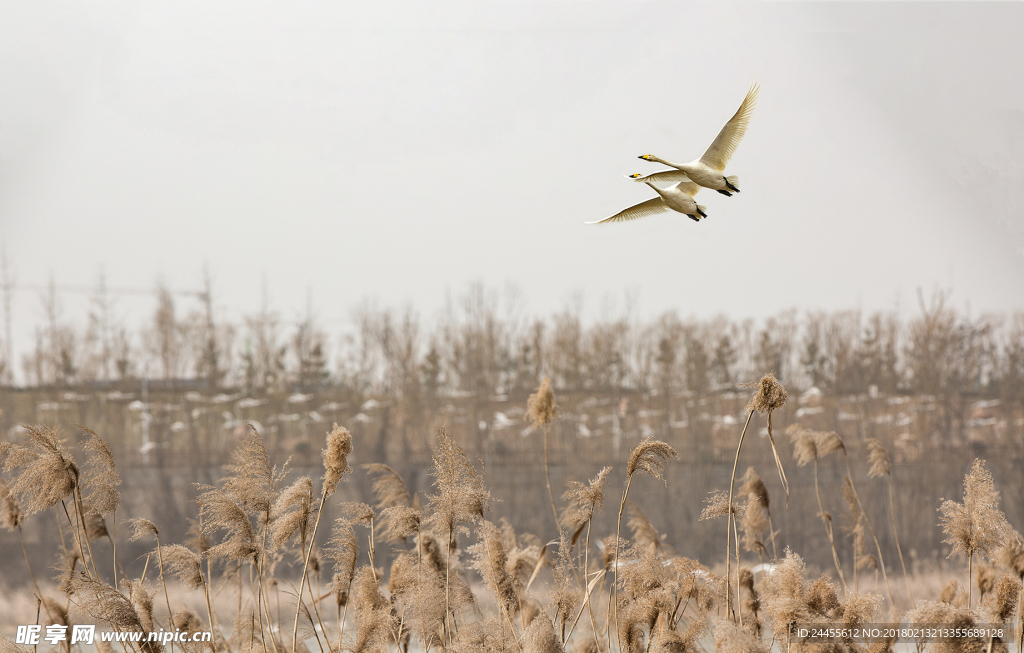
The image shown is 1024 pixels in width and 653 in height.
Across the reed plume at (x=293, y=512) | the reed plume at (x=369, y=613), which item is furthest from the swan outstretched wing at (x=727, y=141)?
the reed plume at (x=369, y=613)

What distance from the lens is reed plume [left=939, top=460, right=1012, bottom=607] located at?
9.22ft

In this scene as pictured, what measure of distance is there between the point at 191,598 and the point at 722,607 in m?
11.7

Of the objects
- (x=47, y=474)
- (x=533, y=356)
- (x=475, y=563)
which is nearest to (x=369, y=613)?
(x=475, y=563)

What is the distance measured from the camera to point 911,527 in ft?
48.5

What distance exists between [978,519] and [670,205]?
75.5 inches

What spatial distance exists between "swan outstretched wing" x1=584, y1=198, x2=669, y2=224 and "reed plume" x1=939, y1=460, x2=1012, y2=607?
1715 mm

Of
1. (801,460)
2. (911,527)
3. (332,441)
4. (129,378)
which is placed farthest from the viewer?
(129,378)

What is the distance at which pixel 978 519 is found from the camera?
282 cm

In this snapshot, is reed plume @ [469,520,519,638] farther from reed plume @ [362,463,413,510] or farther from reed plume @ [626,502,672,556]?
reed plume @ [626,502,672,556]

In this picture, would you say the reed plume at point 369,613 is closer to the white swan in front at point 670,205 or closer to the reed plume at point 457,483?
the reed plume at point 457,483

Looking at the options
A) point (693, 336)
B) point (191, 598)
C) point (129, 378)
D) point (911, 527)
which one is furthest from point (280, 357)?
point (911, 527)

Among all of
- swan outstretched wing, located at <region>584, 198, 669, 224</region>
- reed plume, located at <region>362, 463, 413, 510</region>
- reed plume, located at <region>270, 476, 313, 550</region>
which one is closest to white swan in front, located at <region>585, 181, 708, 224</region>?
swan outstretched wing, located at <region>584, 198, 669, 224</region>

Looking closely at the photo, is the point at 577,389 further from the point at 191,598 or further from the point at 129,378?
the point at 129,378

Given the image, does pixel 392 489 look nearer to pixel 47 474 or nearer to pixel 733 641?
pixel 47 474
